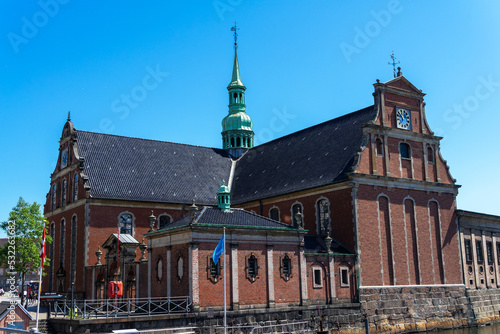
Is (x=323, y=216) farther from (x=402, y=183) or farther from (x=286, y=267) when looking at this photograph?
(x=286, y=267)

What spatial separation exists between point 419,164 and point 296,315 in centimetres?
1828

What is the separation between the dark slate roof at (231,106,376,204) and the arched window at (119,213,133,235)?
10.6 meters

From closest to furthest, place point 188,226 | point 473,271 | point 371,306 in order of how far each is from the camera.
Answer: point 188,226
point 371,306
point 473,271

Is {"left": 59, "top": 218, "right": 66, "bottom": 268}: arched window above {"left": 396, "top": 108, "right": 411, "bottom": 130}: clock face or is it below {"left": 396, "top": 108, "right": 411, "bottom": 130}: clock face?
below

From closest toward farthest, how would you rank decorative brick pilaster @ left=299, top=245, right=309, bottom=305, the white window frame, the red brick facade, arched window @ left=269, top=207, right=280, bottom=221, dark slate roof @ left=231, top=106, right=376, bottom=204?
1. the red brick facade
2. decorative brick pilaster @ left=299, top=245, right=309, bottom=305
3. the white window frame
4. dark slate roof @ left=231, top=106, right=376, bottom=204
5. arched window @ left=269, top=207, right=280, bottom=221

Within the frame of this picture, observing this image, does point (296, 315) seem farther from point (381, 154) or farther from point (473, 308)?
point (473, 308)

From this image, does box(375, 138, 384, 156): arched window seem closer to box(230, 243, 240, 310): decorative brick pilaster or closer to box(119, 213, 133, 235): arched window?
box(230, 243, 240, 310): decorative brick pilaster

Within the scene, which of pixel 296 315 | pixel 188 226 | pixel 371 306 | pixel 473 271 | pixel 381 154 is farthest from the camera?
pixel 473 271

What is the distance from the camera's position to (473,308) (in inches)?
1837

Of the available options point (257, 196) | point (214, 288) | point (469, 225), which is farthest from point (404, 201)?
point (214, 288)

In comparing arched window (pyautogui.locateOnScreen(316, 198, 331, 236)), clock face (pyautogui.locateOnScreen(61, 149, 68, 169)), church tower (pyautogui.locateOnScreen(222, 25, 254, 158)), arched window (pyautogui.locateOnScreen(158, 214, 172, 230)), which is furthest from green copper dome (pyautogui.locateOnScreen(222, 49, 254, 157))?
arched window (pyautogui.locateOnScreen(316, 198, 331, 236))

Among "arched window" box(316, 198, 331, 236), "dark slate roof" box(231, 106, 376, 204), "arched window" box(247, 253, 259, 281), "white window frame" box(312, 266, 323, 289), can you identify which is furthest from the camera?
"dark slate roof" box(231, 106, 376, 204)

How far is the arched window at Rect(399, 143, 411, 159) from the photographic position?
150 ft

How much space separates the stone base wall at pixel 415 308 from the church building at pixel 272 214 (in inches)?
27.8
